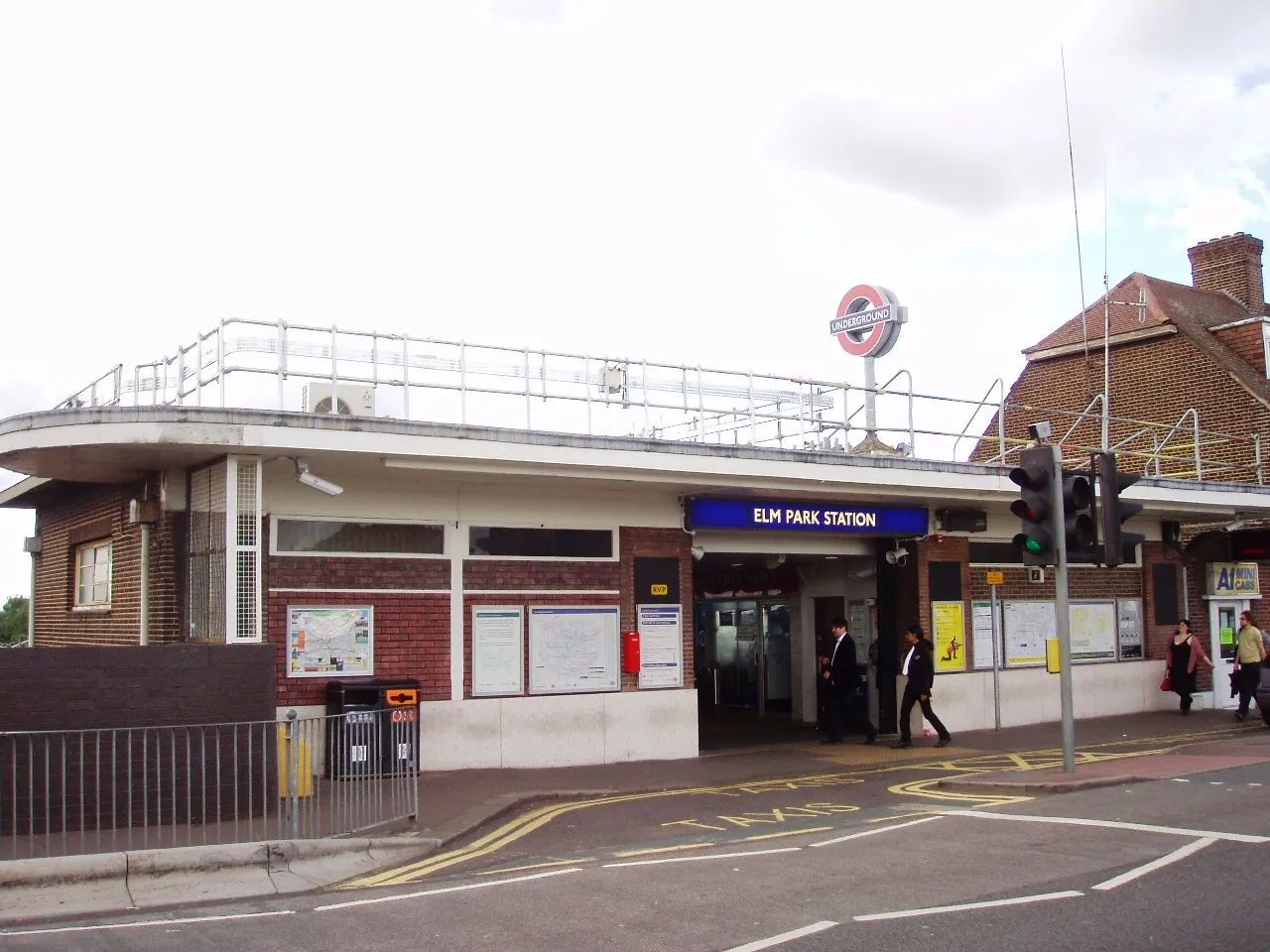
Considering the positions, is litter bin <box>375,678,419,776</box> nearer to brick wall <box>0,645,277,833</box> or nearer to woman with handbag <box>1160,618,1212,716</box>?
brick wall <box>0,645,277,833</box>

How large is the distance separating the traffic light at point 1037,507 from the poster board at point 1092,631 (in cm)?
796

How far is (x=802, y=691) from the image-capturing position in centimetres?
2112

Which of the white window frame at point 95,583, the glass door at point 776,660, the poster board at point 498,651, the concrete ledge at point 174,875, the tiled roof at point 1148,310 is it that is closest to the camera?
the concrete ledge at point 174,875

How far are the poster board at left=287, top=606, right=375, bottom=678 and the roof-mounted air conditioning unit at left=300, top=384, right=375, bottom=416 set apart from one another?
2235mm

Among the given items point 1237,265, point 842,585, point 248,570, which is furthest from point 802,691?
point 1237,265

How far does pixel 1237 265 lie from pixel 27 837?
29.5 m

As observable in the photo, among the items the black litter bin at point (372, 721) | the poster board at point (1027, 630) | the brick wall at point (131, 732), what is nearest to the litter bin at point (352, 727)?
the black litter bin at point (372, 721)

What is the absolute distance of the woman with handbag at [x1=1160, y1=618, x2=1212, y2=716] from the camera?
20.8 metres

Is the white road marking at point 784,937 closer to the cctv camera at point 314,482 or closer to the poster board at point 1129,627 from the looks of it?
the cctv camera at point 314,482

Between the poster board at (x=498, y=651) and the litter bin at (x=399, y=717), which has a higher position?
the poster board at (x=498, y=651)

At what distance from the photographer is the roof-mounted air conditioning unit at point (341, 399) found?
13.1 meters

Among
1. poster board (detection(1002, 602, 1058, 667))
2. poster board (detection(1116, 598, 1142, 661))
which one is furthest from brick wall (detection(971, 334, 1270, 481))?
poster board (detection(1002, 602, 1058, 667))

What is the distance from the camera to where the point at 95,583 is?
17.0 meters

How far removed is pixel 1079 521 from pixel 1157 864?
5000 mm
